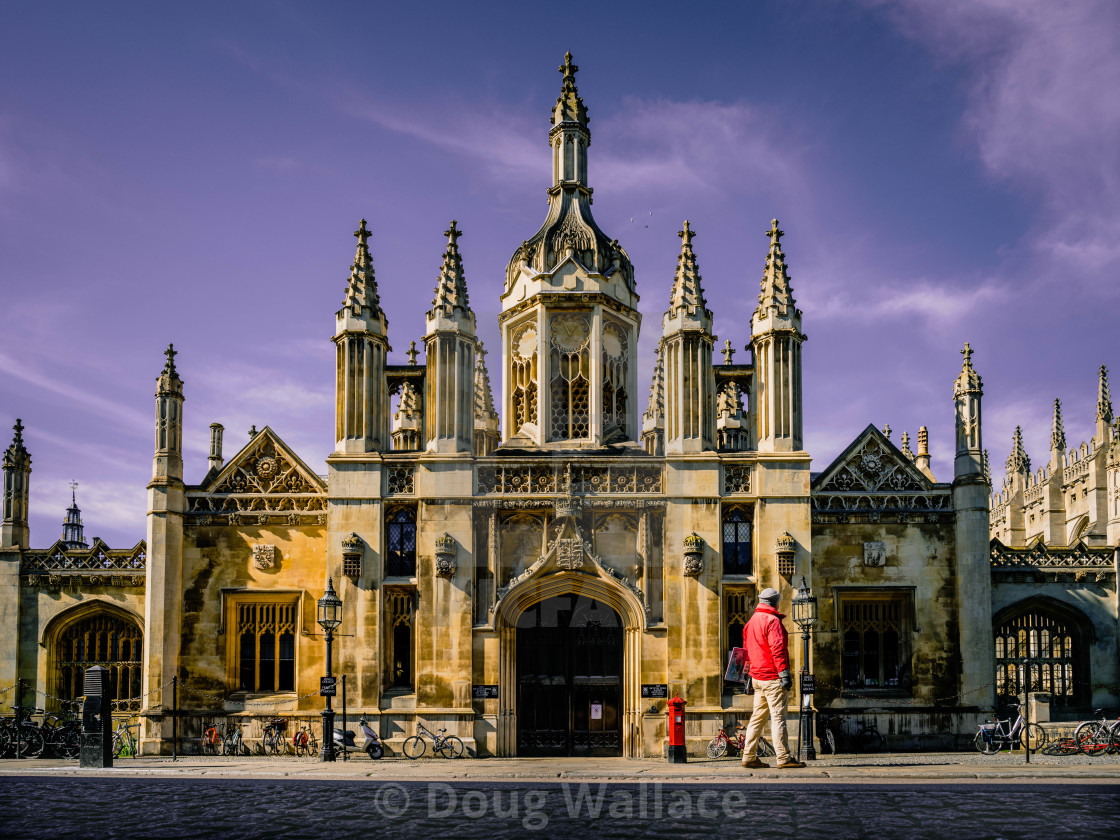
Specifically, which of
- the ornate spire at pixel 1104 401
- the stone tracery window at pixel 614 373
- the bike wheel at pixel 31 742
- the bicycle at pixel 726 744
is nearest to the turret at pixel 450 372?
the stone tracery window at pixel 614 373

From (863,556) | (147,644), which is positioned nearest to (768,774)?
(863,556)

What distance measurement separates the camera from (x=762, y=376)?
28312mm

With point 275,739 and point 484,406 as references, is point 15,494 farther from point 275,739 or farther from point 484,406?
point 484,406

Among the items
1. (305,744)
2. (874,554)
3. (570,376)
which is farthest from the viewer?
(570,376)

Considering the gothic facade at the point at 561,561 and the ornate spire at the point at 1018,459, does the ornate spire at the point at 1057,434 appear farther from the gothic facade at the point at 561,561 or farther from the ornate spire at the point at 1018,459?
the gothic facade at the point at 561,561

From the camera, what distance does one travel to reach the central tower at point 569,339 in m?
30.0

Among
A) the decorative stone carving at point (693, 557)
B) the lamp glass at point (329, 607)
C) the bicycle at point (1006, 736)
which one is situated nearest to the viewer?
the lamp glass at point (329, 607)

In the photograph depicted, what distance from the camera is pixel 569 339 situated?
30.5 meters

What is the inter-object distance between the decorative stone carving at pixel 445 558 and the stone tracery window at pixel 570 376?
14.8 feet

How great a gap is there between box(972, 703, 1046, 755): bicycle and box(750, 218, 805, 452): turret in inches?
310

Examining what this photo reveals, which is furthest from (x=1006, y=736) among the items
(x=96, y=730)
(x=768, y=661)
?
(x=96, y=730)

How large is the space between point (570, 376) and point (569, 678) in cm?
802

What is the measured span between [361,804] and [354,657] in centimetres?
1314

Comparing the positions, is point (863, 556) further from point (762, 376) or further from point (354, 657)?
point (354, 657)
